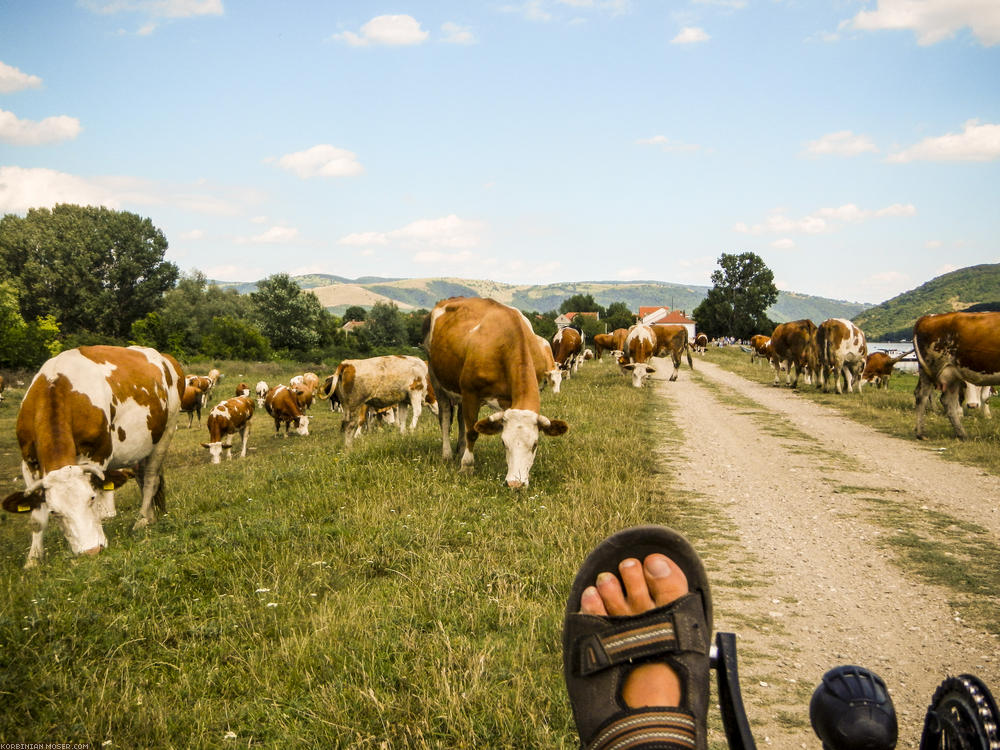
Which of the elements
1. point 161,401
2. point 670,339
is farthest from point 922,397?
point 670,339

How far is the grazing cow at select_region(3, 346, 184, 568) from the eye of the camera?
594 cm

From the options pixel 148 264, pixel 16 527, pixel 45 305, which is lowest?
pixel 16 527

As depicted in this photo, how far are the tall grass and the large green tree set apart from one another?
6193 cm

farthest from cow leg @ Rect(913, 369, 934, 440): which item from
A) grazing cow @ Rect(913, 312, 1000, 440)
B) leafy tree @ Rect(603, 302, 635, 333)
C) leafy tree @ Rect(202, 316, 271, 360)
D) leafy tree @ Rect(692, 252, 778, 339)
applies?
leafy tree @ Rect(603, 302, 635, 333)

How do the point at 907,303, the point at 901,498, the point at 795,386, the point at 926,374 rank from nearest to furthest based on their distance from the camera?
the point at 901,498 → the point at 926,374 → the point at 795,386 → the point at 907,303

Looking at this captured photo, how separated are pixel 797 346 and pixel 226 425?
66.7 ft

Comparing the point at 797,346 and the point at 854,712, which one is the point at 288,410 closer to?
the point at 797,346

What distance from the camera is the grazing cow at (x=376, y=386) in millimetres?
16156

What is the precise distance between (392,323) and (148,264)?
40.5 meters

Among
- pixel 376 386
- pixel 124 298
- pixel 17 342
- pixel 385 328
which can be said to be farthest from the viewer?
pixel 385 328

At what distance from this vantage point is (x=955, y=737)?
1494mm

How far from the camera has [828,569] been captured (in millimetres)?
4922

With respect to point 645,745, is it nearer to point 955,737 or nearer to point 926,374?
point 955,737

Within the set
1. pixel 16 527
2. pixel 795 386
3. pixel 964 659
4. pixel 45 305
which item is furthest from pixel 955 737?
pixel 45 305
